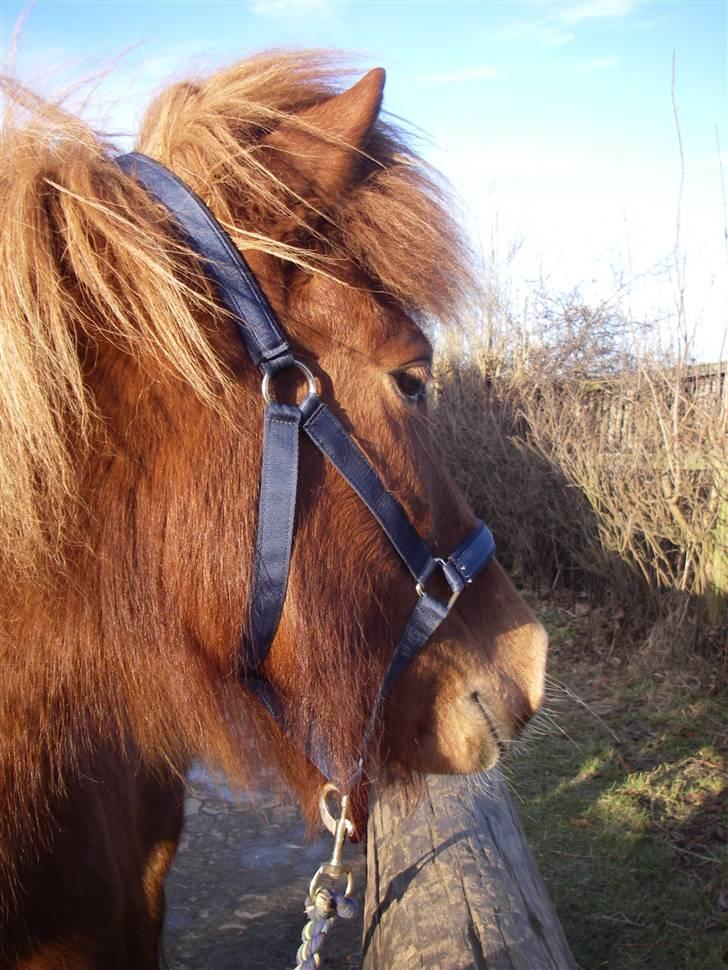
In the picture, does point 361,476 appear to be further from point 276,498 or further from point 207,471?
point 207,471

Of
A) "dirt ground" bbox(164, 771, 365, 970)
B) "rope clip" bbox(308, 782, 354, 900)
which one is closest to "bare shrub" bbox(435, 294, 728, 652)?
"rope clip" bbox(308, 782, 354, 900)

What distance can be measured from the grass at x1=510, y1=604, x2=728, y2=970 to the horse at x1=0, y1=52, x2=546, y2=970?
66cm

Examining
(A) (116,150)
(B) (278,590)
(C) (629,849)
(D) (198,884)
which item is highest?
(A) (116,150)

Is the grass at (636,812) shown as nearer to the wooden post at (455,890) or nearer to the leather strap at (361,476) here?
the wooden post at (455,890)

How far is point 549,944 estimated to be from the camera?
79.5 inches

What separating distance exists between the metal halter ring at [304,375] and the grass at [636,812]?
3.50ft

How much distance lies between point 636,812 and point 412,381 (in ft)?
11.8

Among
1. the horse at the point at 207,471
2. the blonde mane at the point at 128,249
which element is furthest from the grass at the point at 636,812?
the blonde mane at the point at 128,249

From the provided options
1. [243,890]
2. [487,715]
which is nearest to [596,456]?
[243,890]

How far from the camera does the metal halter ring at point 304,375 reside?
1.23 m

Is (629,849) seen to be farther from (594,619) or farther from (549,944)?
(594,619)

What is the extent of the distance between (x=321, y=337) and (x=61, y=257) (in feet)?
1.54

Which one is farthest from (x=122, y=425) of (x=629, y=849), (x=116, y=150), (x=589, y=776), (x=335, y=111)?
(x=589, y=776)

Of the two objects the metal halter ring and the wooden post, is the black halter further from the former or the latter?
the wooden post
